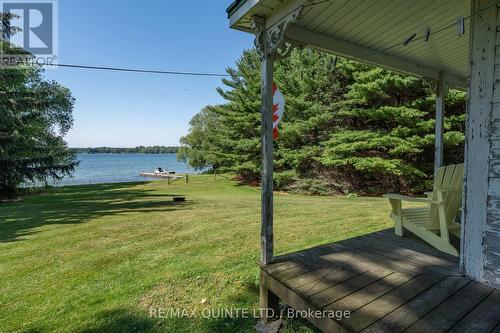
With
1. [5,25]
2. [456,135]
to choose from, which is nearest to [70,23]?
[5,25]

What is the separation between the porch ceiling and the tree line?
696 cm

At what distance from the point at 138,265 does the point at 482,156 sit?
12.8ft

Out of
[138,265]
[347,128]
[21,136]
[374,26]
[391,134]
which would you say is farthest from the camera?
[347,128]

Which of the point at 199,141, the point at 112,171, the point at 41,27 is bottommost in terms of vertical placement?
the point at 112,171

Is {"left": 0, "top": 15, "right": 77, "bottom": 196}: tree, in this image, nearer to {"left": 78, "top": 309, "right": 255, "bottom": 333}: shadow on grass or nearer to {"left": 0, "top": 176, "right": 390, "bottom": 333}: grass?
{"left": 0, "top": 176, "right": 390, "bottom": 333}: grass

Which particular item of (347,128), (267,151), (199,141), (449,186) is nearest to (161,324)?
(267,151)

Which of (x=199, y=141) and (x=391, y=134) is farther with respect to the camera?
(x=199, y=141)

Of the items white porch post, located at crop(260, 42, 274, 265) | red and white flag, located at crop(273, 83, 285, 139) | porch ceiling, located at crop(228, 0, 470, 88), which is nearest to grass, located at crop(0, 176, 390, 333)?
white porch post, located at crop(260, 42, 274, 265)

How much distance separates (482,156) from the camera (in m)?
2.02

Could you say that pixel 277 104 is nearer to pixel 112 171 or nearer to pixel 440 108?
pixel 440 108

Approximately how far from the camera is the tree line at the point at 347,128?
1019cm

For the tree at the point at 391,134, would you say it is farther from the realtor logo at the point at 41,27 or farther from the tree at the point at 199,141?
the tree at the point at 199,141

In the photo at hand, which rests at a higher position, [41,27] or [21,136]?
[41,27]

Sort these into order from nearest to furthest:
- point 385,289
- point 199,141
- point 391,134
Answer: point 385,289 → point 391,134 → point 199,141
